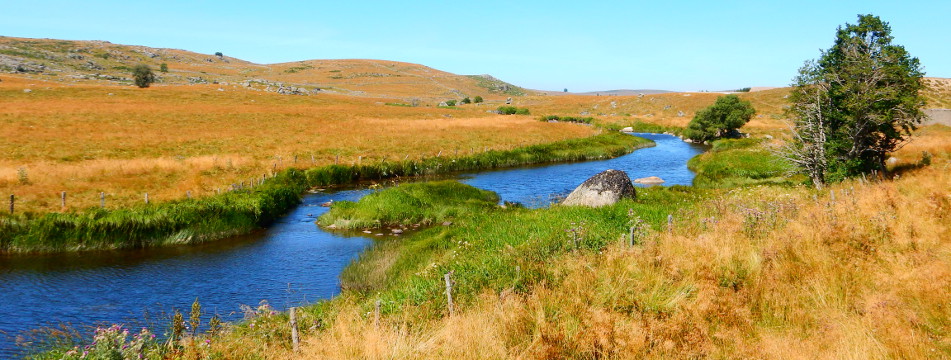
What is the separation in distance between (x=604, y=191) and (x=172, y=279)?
18097 mm

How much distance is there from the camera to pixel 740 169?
3906 centimetres

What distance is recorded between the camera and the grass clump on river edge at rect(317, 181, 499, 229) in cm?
2614

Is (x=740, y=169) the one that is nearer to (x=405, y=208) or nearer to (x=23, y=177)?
(x=405, y=208)

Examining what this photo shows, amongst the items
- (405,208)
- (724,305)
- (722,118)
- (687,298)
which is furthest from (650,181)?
(722,118)

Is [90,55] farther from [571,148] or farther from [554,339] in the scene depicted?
[554,339]

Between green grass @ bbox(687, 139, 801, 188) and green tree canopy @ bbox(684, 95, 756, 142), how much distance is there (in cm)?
2164

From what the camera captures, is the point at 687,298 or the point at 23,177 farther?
the point at 23,177

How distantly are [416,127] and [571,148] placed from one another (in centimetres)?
2082

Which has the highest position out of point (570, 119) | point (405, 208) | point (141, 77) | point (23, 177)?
point (141, 77)

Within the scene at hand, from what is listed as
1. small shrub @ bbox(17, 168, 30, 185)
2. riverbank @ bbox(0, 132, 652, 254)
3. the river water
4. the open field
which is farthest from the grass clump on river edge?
small shrub @ bbox(17, 168, 30, 185)

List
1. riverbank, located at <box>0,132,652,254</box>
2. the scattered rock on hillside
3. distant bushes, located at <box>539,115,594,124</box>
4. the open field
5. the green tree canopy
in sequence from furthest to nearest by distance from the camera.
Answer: distant bushes, located at <box>539,115,594,124</box>
the green tree canopy
the scattered rock on hillside
riverbank, located at <box>0,132,652,254</box>
the open field

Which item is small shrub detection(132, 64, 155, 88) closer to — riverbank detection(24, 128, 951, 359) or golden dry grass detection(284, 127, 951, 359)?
riverbank detection(24, 128, 951, 359)

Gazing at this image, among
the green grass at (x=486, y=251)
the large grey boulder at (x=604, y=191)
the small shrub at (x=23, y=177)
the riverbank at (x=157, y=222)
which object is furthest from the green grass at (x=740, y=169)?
the small shrub at (x=23, y=177)

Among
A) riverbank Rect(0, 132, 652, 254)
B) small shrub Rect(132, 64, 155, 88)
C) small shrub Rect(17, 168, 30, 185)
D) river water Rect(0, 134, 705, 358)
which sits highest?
small shrub Rect(132, 64, 155, 88)
